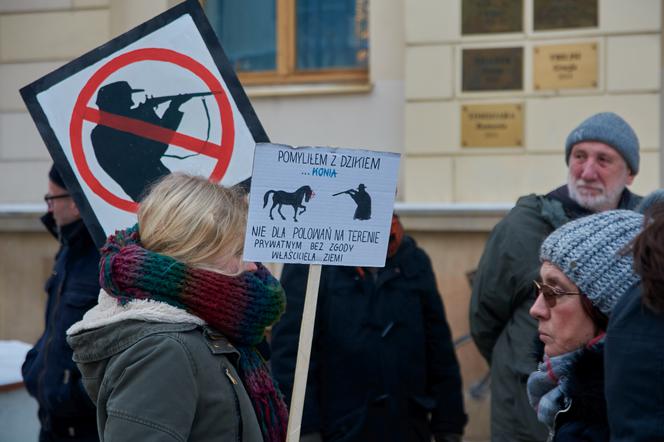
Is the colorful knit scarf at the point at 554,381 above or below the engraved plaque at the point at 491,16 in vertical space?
below

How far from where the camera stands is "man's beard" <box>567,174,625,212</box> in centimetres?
425

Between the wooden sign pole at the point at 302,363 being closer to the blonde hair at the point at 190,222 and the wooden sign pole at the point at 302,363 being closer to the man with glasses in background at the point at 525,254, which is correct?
the blonde hair at the point at 190,222

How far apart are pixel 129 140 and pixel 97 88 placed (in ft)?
0.59

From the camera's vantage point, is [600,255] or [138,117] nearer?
[600,255]

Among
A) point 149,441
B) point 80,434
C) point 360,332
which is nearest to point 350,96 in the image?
point 360,332

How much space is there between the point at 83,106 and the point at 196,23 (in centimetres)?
42

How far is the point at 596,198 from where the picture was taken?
4.26 m

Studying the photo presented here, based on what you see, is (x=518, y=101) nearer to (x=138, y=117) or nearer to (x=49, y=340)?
(x=49, y=340)

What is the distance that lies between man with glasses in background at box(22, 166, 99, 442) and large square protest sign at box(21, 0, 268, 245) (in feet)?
1.99

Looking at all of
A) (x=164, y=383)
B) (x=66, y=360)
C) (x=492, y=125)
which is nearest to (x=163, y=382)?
(x=164, y=383)

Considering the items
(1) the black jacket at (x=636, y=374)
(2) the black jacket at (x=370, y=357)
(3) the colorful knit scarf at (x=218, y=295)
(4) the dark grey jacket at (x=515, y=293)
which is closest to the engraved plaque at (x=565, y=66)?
(4) the dark grey jacket at (x=515, y=293)

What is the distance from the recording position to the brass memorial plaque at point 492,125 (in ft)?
23.3

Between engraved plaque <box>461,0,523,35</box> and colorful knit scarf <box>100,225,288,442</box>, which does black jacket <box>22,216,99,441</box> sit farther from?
engraved plaque <box>461,0,523,35</box>

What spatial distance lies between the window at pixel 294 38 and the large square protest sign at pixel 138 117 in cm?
460
